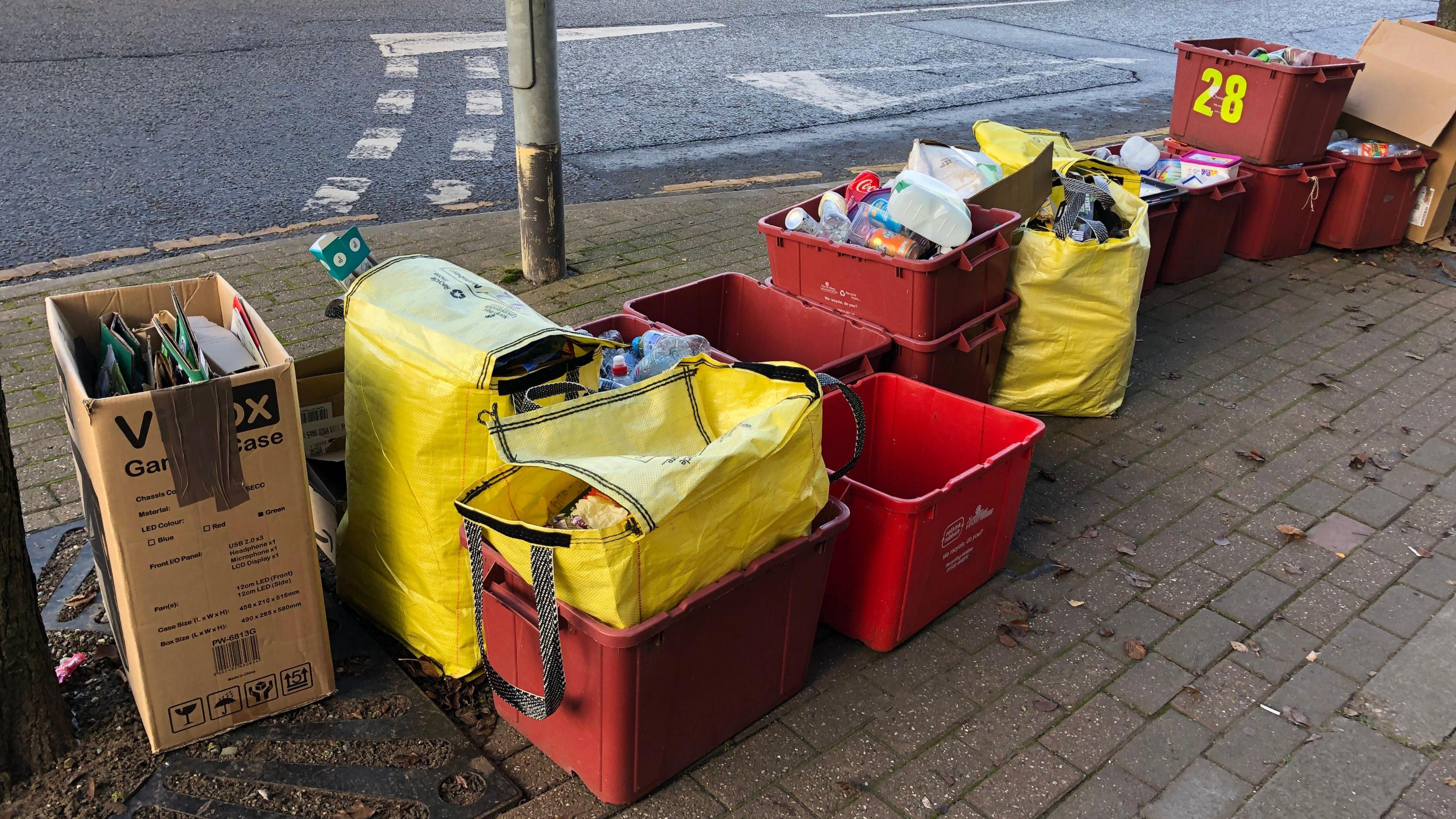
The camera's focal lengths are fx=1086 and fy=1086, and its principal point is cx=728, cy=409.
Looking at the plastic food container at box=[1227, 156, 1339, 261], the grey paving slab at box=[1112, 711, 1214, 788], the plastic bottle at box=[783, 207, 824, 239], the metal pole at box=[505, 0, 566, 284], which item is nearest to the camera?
the grey paving slab at box=[1112, 711, 1214, 788]

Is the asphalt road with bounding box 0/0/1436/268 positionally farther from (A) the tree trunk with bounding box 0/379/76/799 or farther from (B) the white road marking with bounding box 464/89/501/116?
(A) the tree trunk with bounding box 0/379/76/799

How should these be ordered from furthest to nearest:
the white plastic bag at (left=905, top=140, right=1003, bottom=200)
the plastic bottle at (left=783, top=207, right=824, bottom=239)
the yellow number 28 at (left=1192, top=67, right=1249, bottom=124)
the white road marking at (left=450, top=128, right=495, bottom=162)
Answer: the white road marking at (left=450, top=128, right=495, bottom=162) < the yellow number 28 at (left=1192, top=67, right=1249, bottom=124) < the white plastic bag at (left=905, top=140, right=1003, bottom=200) < the plastic bottle at (left=783, top=207, right=824, bottom=239)

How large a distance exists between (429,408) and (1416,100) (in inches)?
239

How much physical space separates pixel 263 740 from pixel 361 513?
61 centimetres

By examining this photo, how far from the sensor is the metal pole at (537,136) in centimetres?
492

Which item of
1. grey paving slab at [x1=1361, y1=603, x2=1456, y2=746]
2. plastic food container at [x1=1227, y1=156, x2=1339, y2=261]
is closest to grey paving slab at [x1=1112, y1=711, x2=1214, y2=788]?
grey paving slab at [x1=1361, y1=603, x2=1456, y2=746]

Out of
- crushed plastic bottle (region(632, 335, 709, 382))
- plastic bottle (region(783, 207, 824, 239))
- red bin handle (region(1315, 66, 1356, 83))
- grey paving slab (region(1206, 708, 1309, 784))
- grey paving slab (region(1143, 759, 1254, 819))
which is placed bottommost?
grey paving slab (region(1143, 759, 1254, 819))

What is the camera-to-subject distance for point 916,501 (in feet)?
9.52

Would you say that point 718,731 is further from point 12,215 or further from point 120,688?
point 12,215

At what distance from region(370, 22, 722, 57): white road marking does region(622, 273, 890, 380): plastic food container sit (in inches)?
Result: 253

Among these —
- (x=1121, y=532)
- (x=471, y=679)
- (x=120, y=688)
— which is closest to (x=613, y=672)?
(x=471, y=679)

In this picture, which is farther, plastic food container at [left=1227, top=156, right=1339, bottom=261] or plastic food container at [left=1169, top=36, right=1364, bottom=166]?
plastic food container at [left=1227, top=156, right=1339, bottom=261]

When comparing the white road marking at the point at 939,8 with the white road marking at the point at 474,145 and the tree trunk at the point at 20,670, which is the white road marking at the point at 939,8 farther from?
the tree trunk at the point at 20,670

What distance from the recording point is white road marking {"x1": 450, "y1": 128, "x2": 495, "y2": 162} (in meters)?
7.50
